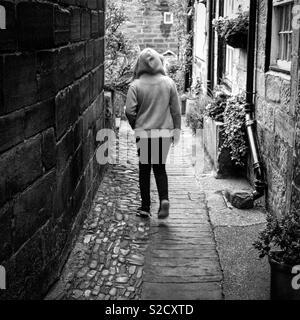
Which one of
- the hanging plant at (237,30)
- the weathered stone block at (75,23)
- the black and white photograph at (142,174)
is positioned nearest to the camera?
the black and white photograph at (142,174)

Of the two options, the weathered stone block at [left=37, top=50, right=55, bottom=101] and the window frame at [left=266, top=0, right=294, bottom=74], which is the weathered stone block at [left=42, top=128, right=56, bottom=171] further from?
the window frame at [left=266, top=0, right=294, bottom=74]

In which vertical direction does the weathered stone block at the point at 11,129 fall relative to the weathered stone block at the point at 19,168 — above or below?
above

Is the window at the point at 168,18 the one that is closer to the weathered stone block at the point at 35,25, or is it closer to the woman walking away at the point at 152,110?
the woman walking away at the point at 152,110

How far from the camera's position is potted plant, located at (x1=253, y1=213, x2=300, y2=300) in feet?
12.0

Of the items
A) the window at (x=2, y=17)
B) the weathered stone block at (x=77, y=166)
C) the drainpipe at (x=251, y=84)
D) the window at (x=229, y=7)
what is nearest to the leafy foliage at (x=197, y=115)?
the window at (x=229, y=7)

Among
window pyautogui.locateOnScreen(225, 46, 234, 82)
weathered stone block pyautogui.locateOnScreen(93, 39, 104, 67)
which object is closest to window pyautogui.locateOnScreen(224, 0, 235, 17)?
window pyautogui.locateOnScreen(225, 46, 234, 82)

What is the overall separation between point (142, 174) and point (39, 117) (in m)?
2.61

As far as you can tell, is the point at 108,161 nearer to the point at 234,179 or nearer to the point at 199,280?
the point at 234,179

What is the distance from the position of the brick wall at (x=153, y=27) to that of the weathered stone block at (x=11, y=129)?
1528cm

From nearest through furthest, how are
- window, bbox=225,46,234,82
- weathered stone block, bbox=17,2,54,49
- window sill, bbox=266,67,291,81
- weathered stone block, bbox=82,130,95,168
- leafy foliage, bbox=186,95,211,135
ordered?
weathered stone block, bbox=17,2,54,49
window sill, bbox=266,67,291,81
weathered stone block, bbox=82,130,95,168
window, bbox=225,46,234,82
leafy foliage, bbox=186,95,211,135

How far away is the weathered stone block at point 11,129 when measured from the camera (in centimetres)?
291

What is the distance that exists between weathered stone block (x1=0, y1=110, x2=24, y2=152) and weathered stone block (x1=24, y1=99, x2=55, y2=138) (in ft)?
0.35
